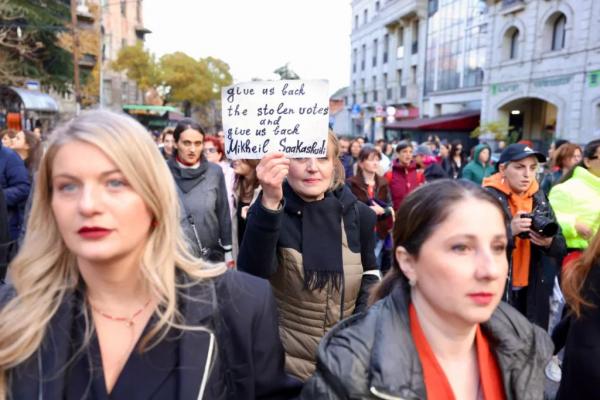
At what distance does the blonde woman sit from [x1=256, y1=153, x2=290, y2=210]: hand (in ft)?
2.08

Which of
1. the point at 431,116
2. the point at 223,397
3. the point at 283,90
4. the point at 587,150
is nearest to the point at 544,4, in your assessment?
the point at 431,116

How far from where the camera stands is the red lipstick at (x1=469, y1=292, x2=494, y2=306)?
154 cm

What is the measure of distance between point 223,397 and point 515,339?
978 mm

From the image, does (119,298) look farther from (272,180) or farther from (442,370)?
(442,370)

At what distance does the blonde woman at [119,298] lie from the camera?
1.46 meters

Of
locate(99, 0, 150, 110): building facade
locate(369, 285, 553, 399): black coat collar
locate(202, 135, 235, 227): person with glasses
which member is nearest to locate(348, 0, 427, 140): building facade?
locate(99, 0, 150, 110): building facade

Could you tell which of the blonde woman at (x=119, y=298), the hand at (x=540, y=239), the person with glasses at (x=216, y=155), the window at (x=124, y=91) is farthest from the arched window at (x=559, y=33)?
the window at (x=124, y=91)

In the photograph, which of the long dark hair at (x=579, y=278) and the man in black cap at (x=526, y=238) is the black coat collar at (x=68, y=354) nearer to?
the long dark hair at (x=579, y=278)

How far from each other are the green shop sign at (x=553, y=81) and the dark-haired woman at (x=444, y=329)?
72.5 ft

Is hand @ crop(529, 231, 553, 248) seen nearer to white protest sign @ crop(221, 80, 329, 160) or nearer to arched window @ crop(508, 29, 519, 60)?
white protest sign @ crop(221, 80, 329, 160)

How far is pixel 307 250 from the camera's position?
2.50 m

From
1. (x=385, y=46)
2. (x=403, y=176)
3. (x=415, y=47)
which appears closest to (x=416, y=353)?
(x=403, y=176)

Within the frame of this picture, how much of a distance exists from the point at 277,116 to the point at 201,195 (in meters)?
1.95

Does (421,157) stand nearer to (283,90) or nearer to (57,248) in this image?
(283,90)
